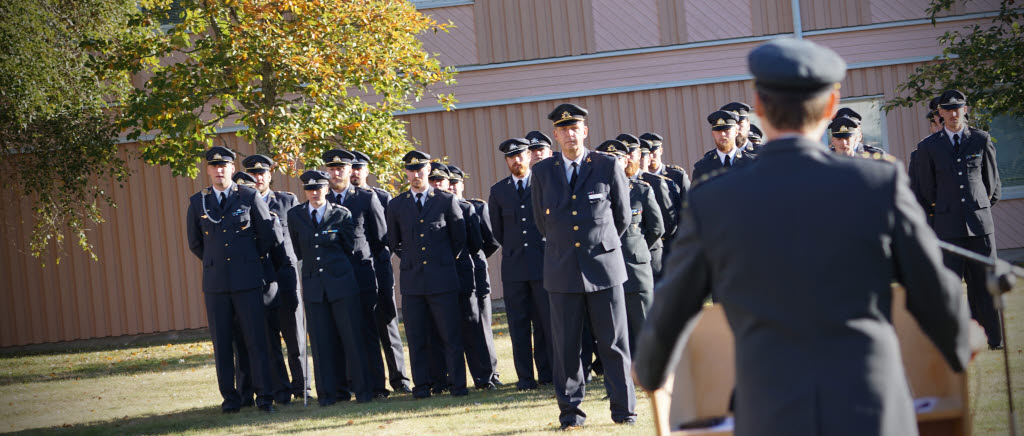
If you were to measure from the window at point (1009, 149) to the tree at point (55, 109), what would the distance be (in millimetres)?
13410

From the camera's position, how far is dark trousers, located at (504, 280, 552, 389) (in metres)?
8.49

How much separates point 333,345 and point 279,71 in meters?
4.14

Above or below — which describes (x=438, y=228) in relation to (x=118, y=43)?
below

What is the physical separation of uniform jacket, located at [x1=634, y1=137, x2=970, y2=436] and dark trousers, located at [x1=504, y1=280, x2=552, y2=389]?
6.25m

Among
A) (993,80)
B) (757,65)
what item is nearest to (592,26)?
(993,80)

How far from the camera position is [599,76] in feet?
51.0

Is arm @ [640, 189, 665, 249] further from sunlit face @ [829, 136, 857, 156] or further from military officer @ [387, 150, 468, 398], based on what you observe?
military officer @ [387, 150, 468, 398]

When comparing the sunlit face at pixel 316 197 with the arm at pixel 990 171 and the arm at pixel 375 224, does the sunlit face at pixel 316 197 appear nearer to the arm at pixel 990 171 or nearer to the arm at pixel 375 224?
the arm at pixel 375 224

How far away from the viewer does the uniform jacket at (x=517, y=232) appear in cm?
859

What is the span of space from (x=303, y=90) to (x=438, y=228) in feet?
13.3

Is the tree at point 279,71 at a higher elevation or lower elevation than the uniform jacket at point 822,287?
higher

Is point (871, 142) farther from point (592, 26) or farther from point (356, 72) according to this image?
point (356, 72)

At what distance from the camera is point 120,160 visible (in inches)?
547

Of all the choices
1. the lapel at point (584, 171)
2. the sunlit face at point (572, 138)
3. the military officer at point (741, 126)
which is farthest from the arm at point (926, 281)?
the military officer at point (741, 126)
